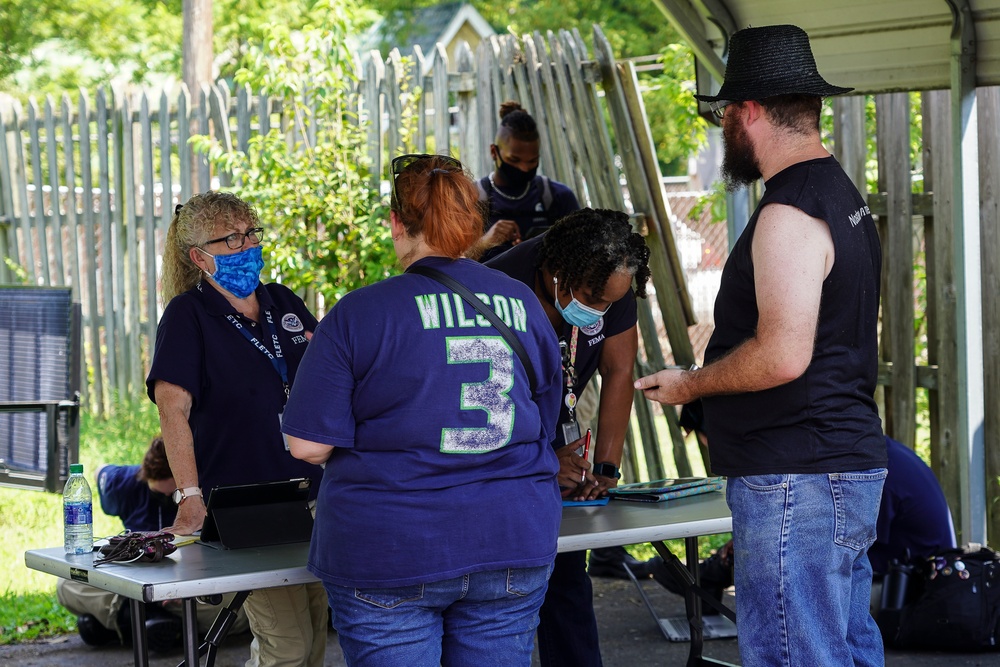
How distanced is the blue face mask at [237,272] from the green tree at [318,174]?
3.26m

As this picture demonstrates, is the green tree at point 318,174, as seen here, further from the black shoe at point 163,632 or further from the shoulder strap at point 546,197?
the black shoe at point 163,632

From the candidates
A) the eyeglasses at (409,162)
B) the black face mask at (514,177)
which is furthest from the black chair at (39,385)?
the eyeglasses at (409,162)

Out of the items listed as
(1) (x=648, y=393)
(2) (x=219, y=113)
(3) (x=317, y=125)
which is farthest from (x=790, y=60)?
(2) (x=219, y=113)

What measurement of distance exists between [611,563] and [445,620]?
3.46m

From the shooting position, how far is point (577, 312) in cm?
374

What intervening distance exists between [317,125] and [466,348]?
17.2ft

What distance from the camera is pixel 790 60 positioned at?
2875 millimetres

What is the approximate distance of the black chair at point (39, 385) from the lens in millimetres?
5992

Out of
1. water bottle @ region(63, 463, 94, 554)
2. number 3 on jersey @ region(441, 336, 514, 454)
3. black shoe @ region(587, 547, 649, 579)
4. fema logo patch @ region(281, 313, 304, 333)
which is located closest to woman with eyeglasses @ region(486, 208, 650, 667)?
fema logo patch @ region(281, 313, 304, 333)

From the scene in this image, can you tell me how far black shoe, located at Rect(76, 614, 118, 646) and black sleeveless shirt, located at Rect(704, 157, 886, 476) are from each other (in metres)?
3.28

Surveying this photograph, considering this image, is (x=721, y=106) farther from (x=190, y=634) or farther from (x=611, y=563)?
(x=611, y=563)

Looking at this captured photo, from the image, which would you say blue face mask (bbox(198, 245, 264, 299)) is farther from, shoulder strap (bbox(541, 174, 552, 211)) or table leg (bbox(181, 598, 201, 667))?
shoulder strap (bbox(541, 174, 552, 211))

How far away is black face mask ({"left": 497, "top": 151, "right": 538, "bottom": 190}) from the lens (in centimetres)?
554

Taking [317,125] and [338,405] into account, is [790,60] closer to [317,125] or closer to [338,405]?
[338,405]
